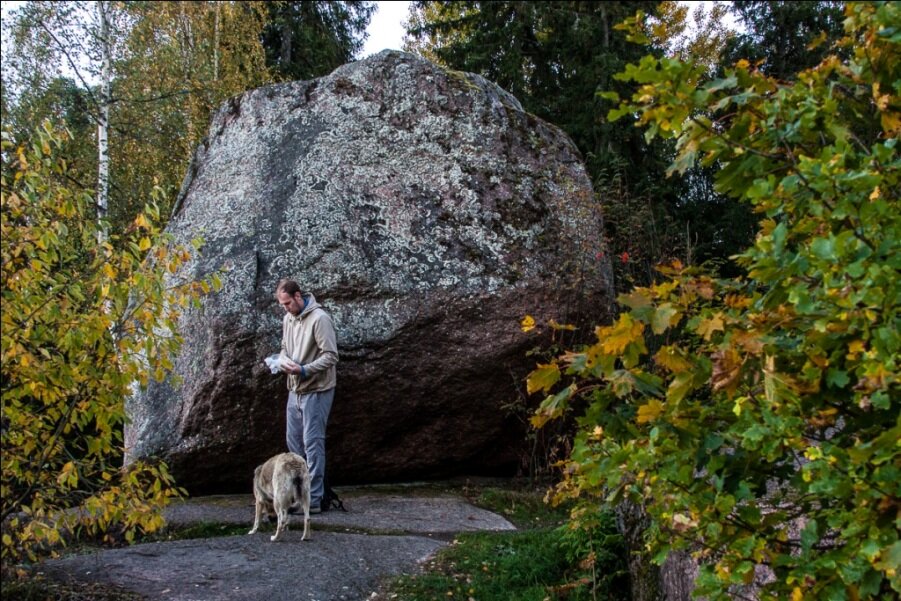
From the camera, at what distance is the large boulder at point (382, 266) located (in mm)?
8773

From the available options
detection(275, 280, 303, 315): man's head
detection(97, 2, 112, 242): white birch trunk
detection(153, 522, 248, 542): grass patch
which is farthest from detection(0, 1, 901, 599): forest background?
detection(97, 2, 112, 242): white birch trunk

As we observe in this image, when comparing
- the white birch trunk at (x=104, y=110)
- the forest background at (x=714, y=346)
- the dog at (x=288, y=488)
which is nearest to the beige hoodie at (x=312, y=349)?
the dog at (x=288, y=488)

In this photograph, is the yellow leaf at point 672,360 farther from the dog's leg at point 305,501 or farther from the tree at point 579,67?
the tree at point 579,67

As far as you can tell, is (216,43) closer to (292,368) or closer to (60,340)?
(292,368)

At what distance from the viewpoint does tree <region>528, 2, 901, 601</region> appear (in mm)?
2451

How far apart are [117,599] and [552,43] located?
17.4 metres

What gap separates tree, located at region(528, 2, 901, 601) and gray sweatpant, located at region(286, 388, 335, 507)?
15.6 feet

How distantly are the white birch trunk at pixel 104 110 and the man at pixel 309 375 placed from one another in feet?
26.1

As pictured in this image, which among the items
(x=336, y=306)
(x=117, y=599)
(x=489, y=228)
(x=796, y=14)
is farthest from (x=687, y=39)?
(x=117, y=599)

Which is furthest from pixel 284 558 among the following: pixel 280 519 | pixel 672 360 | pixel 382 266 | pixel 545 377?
pixel 672 360

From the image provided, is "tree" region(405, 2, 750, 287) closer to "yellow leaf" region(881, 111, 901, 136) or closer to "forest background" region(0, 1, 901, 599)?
"forest background" region(0, 1, 901, 599)

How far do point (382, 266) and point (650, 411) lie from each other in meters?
6.44

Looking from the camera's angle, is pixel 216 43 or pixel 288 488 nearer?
pixel 288 488

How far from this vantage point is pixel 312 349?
766 centimetres
